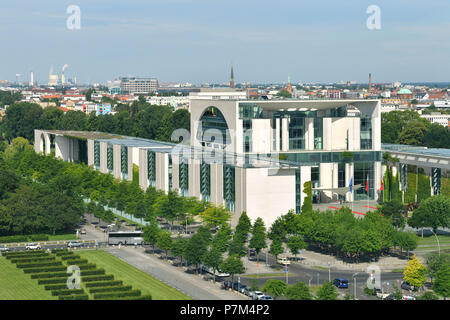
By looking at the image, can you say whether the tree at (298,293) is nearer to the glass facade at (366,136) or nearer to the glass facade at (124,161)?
the glass facade at (366,136)

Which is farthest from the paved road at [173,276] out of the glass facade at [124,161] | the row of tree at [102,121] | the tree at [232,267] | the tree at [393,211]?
the row of tree at [102,121]

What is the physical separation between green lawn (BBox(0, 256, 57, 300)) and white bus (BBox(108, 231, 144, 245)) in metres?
7.02

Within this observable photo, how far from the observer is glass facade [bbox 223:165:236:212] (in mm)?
46688

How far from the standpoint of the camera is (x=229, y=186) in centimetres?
4728

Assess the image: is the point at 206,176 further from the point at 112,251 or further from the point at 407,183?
the point at 407,183

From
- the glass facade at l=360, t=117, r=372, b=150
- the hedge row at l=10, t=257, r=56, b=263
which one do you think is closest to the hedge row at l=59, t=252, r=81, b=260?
the hedge row at l=10, t=257, r=56, b=263

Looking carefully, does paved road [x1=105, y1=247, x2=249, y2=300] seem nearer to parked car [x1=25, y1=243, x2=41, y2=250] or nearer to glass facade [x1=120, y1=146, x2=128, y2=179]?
parked car [x1=25, y1=243, x2=41, y2=250]

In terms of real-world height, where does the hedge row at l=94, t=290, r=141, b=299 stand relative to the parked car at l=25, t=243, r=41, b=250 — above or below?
above

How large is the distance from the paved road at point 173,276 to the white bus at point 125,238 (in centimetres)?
90

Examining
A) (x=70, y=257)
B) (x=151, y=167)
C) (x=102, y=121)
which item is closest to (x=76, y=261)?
(x=70, y=257)

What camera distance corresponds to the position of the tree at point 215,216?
44156 millimetres

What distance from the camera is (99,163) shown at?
7194 cm

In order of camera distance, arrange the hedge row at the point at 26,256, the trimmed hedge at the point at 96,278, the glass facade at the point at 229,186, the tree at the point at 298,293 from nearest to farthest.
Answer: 1. the tree at the point at 298,293
2. the trimmed hedge at the point at 96,278
3. the hedge row at the point at 26,256
4. the glass facade at the point at 229,186
